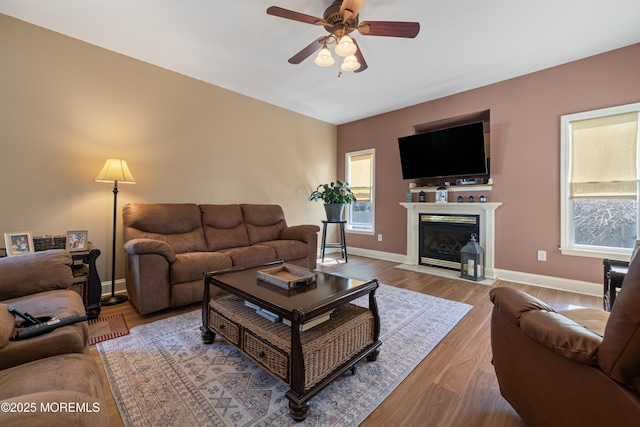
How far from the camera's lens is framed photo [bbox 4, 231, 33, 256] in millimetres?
2164

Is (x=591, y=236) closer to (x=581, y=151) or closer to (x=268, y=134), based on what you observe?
(x=581, y=151)

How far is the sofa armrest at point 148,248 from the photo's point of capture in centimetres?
227

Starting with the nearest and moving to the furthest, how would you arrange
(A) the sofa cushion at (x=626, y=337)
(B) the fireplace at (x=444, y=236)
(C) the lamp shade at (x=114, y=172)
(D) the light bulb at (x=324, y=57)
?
(A) the sofa cushion at (x=626, y=337), (D) the light bulb at (x=324, y=57), (C) the lamp shade at (x=114, y=172), (B) the fireplace at (x=444, y=236)

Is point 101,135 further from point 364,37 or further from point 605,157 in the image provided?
point 605,157

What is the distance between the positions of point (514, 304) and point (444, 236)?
3.21 m

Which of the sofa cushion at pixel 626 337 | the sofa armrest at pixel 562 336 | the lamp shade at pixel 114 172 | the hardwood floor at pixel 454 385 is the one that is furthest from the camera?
the lamp shade at pixel 114 172

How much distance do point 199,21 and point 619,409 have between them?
137 inches

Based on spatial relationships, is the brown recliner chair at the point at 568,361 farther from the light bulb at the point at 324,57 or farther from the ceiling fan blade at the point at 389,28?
the light bulb at the point at 324,57

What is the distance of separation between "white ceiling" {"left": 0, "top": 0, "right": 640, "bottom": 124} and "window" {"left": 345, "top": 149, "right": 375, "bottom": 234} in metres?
1.67

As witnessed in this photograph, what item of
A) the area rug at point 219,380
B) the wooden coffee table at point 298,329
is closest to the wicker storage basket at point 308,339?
the wooden coffee table at point 298,329

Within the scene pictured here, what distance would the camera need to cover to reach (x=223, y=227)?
3.46 metres

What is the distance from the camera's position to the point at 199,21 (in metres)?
2.43

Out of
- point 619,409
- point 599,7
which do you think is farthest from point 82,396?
point 599,7

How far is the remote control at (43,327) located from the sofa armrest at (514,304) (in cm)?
193
